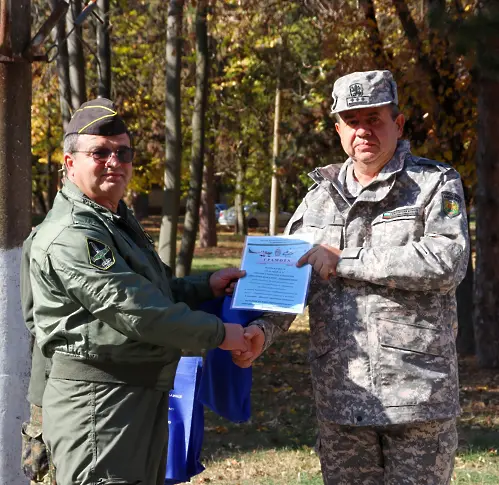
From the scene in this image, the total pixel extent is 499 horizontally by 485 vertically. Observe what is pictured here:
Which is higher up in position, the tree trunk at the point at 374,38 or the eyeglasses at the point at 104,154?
the tree trunk at the point at 374,38

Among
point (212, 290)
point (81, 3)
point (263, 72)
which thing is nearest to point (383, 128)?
point (212, 290)

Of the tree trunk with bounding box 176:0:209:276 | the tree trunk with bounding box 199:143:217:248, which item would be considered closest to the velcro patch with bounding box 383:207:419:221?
the tree trunk with bounding box 176:0:209:276

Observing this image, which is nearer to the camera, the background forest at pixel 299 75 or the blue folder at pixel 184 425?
the blue folder at pixel 184 425

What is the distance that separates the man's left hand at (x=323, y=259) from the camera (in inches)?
137

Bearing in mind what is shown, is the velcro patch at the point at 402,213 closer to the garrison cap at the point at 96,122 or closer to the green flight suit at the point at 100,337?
the green flight suit at the point at 100,337

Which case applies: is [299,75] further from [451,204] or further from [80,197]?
[80,197]

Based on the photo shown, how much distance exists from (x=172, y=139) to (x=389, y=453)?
876cm

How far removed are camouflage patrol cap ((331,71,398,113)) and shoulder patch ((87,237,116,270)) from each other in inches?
44.7

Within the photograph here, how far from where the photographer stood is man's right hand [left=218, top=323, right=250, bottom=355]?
3414 millimetres

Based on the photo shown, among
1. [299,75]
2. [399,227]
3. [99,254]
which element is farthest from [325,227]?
[299,75]

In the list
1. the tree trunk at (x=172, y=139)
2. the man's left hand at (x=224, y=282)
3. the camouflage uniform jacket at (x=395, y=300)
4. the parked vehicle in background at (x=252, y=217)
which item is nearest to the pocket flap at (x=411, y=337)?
the camouflage uniform jacket at (x=395, y=300)

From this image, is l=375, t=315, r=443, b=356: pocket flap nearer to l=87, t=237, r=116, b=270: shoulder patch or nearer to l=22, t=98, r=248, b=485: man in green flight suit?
l=22, t=98, r=248, b=485: man in green flight suit

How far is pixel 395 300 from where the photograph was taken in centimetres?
345

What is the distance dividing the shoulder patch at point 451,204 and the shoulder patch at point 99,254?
4.43 feet
